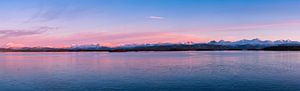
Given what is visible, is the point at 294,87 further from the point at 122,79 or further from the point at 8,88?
the point at 8,88

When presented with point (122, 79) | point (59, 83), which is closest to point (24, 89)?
point (59, 83)

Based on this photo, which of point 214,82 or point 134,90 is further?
point 214,82

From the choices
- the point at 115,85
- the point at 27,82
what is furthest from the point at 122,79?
the point at 27,82

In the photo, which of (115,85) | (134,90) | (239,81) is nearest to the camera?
(134,90)

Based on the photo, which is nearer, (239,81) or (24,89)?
(24,89)

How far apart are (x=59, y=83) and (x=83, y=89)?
294 cm

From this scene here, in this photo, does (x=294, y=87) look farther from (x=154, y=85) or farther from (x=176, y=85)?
(x=154, y=85)

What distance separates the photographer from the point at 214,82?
2255 cm

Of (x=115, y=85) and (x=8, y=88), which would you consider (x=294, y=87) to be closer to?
(x=115, y=85)

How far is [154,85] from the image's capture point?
846 inches

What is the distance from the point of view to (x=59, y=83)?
73.5ft

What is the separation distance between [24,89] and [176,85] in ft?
29.2

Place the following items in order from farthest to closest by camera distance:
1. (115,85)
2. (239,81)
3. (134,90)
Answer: (239,81)
(115,85)
(134,90)

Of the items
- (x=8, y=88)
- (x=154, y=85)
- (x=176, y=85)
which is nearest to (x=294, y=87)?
(x=176, y=85)
